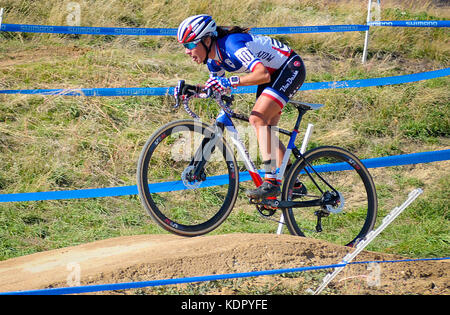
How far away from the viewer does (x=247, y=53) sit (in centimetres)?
506

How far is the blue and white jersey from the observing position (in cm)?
506

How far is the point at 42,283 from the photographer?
14.9ft

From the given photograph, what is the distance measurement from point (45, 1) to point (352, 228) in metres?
7.90

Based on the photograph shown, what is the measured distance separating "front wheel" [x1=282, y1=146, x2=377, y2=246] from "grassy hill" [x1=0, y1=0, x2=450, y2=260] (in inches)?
14.7

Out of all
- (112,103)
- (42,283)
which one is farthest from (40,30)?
(42,283)

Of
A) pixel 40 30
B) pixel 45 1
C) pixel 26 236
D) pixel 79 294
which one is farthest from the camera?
pixel 45 1

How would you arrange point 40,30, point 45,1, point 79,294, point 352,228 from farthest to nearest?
1. point 45,1
2. point 40,30
3. point 352,228
4. point 79,294

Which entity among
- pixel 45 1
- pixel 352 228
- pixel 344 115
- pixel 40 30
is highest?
pixel 45 1

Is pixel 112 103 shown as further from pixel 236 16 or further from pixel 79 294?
pixel 79 294

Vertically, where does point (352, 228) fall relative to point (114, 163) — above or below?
below

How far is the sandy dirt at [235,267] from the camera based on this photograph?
4.56 meters

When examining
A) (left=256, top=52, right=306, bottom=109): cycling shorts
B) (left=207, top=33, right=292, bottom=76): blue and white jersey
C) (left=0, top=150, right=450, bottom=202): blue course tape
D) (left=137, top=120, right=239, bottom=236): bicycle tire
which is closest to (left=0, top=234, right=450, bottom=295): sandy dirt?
(left=137, top=120, right=239, bottom=236): bicycle tire

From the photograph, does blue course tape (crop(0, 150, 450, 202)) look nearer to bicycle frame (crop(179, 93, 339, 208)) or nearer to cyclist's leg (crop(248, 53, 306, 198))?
bicycle frame (crop(179, 93, 339, 208))

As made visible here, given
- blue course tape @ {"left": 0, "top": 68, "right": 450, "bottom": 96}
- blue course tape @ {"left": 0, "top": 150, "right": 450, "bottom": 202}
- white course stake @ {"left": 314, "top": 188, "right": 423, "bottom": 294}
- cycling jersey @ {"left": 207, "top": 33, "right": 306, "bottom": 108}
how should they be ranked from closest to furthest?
white course stake @ {"left": 314, "top": 188, "right": 423, "bottom": 294} → cycling jersey @ {"left": 207, "top": 33, "right": 306, "bottom": 108} → blue course tape @ {"left": 0, "top": 150, "right": 450, "bottom": 202} → blue course tape @ {"left": 0, "top": 68, "right": 450, "bottom": 96}
